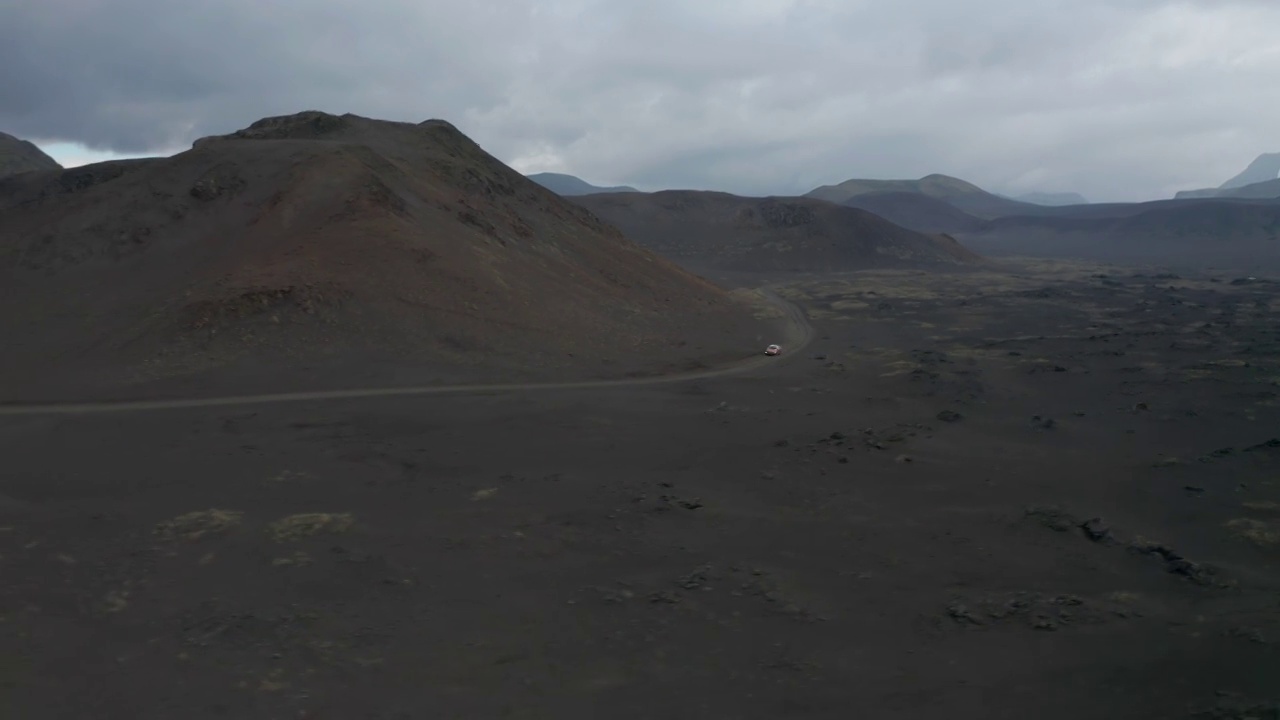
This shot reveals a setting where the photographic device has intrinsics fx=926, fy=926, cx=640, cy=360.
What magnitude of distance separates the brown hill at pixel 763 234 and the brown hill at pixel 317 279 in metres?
31.5

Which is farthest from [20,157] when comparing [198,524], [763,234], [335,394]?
[198,524]

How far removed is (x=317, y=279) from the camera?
103 ft

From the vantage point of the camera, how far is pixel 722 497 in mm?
16641

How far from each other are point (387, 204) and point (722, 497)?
26421 mm

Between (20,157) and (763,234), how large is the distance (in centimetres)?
7233

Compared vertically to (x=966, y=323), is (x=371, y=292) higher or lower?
higher

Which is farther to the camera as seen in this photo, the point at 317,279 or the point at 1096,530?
the point at 317,279

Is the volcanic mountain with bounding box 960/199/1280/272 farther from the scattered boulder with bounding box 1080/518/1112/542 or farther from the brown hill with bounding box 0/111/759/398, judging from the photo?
the scattered boulder with bounding box 1080/518/1112/542

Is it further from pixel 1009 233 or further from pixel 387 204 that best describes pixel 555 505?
pixel 1009 233

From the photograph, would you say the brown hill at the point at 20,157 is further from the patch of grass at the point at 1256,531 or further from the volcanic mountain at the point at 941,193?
the volcanic mountain at the point at 941,193

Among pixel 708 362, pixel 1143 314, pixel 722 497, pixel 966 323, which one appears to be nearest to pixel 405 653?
pixel 722 497

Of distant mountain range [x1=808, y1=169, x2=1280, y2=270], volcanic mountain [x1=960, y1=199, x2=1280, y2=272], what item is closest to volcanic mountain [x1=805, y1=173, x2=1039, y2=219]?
distant mountain range [x1=808, y1=169, x2=1280, y2=270]

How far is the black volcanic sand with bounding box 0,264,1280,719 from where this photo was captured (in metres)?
9.87

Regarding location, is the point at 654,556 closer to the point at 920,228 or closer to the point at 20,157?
the point at 20,157
